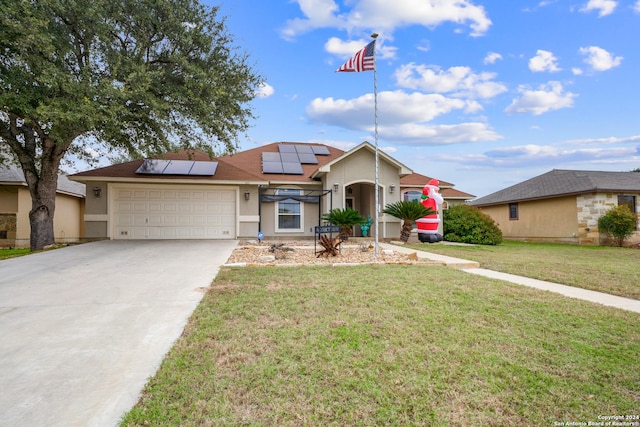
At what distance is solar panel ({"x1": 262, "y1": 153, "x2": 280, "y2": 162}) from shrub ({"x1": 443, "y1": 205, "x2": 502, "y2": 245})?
31.5ft

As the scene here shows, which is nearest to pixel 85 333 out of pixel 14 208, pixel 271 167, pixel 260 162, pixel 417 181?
pixel 271 167

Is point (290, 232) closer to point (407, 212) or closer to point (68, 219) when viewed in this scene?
point (407, 212)

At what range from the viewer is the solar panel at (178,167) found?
14.1 metres

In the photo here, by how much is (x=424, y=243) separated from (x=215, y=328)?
12.4 metres

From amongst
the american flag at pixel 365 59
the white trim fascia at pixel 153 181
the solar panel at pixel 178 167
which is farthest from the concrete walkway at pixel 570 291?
the solar panel at pixel 178 167

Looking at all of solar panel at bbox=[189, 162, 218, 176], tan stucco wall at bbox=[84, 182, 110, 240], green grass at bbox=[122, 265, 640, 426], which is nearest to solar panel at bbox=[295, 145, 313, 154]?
solar panel at bbox=[189, 162, 218, 176]

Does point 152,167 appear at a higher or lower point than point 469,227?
higher

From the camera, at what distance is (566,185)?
61.6ft

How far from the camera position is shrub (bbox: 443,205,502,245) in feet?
52.1

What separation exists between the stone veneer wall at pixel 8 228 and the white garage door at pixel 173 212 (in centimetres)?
602

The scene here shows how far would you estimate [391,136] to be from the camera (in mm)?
18656

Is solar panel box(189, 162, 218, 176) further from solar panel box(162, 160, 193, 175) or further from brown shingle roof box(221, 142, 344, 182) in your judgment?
brown shingle roof box(221, 142, 344, 182)

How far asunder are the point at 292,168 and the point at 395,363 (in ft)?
46.2

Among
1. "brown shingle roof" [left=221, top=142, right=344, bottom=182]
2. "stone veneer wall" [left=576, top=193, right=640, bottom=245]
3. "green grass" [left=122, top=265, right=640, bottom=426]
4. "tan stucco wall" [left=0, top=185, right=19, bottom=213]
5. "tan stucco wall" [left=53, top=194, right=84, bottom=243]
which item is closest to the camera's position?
"green grass" [left=122, top=265, right=640, bottom=426]
